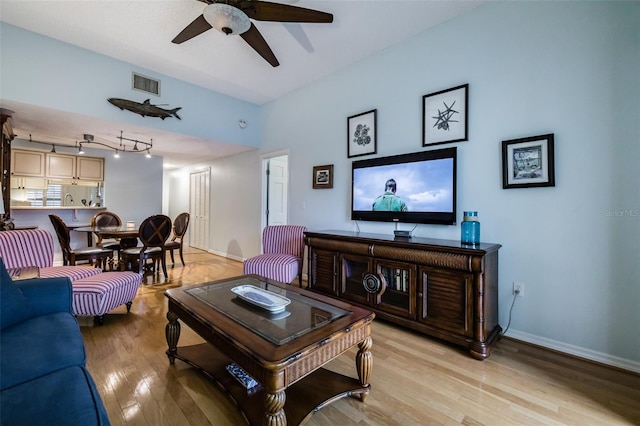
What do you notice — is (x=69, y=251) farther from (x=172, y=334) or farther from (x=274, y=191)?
(x=274, y=191)

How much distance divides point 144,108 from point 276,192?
2.48 metres

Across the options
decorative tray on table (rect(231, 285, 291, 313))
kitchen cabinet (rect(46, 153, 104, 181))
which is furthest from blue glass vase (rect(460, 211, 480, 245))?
kitchen cabinet (rect(46, 153, 104, 181))

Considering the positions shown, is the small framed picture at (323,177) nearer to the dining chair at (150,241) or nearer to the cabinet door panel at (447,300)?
the cabinet door panel at (447,300)

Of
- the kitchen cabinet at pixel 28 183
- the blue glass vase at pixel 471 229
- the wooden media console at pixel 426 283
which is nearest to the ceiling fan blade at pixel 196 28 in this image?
the wooden media console at pixel 426 283

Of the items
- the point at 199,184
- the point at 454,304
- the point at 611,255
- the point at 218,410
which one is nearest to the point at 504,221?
the point at 611,255

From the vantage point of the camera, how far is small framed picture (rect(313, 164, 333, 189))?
3.85 metres

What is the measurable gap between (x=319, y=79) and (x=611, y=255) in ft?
12.4

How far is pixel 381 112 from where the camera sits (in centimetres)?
329

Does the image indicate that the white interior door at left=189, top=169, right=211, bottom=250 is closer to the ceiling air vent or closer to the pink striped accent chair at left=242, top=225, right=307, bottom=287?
the ceiling air vent

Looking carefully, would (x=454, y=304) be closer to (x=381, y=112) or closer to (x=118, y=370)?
(x=381, y=112)

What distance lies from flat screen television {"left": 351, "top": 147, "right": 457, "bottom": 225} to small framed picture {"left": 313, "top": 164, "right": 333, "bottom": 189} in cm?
44

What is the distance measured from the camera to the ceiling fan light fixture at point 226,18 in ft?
6.45

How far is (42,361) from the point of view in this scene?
1105 mm

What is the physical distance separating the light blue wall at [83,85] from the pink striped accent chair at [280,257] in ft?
6.96
